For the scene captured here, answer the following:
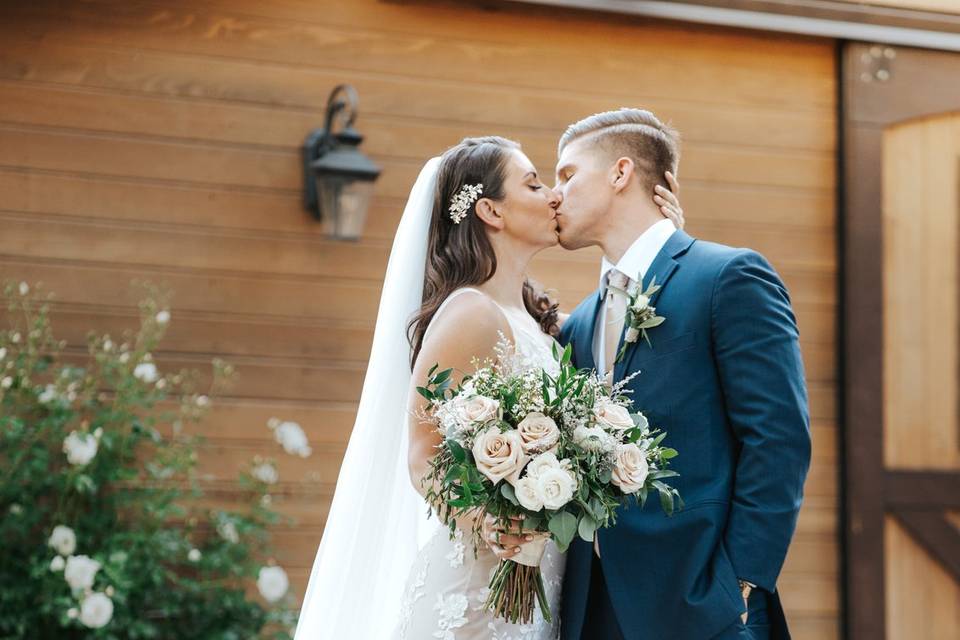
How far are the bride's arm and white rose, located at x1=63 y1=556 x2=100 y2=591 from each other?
5.42ft

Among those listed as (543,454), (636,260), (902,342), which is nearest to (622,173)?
(636,260)

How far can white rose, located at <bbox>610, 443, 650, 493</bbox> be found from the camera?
7.80ft

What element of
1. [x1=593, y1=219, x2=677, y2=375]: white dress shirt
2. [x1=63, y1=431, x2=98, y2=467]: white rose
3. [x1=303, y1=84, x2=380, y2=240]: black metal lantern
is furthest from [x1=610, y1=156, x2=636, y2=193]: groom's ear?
[x1=63, y1=431, x2=98, y2=467]: white rose

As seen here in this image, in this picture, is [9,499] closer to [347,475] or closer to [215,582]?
[215,582]

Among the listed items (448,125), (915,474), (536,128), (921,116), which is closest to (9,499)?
(448,125)

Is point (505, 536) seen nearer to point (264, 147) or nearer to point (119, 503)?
Answer: point (119, 503)

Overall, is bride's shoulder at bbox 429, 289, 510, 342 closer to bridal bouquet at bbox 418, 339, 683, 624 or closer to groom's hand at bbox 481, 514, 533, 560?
bridal bouquet at bbox 418, 339, 683, 624

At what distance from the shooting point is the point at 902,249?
541cm

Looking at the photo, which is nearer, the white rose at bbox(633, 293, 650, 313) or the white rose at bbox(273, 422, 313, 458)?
the white rose at bbox(633, 293, 650, 313)

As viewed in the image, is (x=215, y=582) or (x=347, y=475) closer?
(x=347, y=475)

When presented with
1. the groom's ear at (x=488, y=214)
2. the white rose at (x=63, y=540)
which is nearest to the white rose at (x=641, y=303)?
the groom's ear at (x=488, y=214)

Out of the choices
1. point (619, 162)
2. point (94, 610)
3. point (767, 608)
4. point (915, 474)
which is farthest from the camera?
point (915, 474)

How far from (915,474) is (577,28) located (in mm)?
2551

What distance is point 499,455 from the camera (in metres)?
2.35
